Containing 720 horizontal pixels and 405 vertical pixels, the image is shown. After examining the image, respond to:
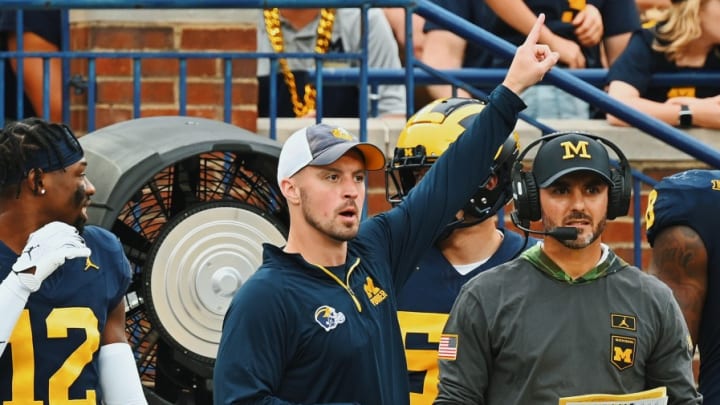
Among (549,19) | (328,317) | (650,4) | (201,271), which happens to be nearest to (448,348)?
(328,317)

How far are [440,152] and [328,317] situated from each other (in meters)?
1.32

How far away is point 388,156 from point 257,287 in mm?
2826

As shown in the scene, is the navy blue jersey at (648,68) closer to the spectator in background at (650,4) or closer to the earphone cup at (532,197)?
the spectator in background at (650,4)

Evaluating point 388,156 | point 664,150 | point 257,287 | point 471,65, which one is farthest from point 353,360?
point 471,65

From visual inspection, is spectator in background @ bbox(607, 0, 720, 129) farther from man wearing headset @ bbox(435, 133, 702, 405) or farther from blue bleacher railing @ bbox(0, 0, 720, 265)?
man wearing headset @ bbox(435, 133, 702, 405)

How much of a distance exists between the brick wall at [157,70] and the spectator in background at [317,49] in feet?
1.98

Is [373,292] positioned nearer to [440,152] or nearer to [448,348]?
[448,348]

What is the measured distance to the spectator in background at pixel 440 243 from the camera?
5.47 metres

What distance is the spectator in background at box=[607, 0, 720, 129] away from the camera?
7668 millimetres

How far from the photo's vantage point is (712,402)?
5.58 metres

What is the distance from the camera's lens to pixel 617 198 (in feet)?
16.5

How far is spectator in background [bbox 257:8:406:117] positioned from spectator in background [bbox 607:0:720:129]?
1064 mm

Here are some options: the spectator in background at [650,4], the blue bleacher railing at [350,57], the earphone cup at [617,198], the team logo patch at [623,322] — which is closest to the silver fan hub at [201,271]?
the blue bleacher railing at [350,57]

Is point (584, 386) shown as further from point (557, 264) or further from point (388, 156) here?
point (388, 156)
